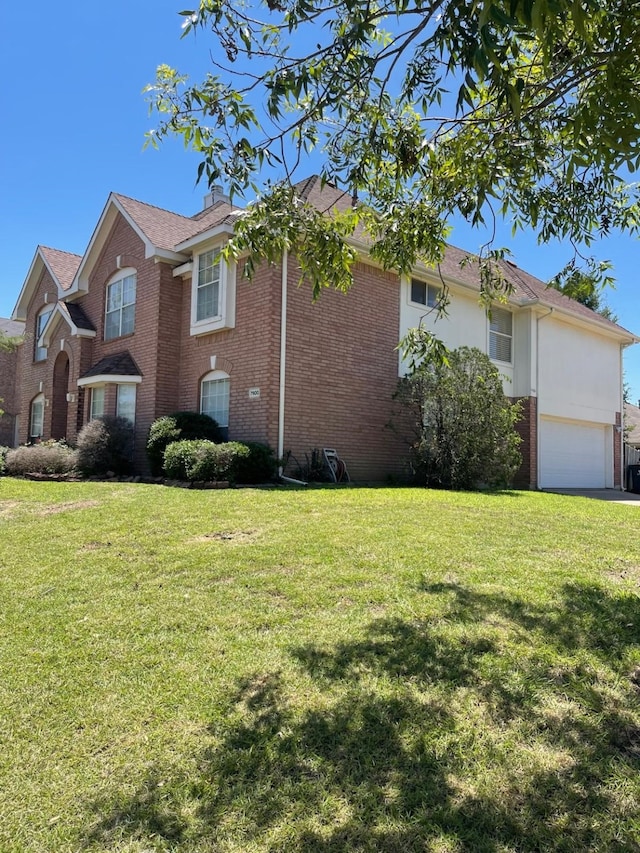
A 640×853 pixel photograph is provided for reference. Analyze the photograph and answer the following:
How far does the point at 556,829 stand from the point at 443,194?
5194mm

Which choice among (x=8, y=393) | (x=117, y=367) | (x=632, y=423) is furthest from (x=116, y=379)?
(x=632, y=423)

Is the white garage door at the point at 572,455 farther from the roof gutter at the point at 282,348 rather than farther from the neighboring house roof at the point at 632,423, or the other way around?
the neighboring house roof at the point at 632,423

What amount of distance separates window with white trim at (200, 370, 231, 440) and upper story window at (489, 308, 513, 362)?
29.0 ft

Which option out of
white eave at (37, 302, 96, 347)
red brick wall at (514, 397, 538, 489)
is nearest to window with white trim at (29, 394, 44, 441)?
white eave at (37, 302, 96, 347)

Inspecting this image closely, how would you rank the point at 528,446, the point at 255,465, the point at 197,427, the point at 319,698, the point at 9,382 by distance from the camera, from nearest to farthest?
the point at 319,698
the point at 255,465
the point at 197,427
the point at 528,446
the point at 9,382

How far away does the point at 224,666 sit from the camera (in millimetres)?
3436

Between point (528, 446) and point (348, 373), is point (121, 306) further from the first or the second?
point (528, 446)

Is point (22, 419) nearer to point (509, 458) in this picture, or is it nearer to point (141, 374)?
point (141, 374)

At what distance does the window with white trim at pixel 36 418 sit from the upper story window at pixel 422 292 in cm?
1385

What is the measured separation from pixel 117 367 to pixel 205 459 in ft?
19.5

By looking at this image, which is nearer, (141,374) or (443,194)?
(443,194)

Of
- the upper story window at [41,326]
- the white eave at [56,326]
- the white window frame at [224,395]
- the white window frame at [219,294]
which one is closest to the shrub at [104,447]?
the white window frame at [224,395]

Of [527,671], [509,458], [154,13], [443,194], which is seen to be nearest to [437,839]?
[527,671]

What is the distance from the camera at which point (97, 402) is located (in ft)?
55.2
